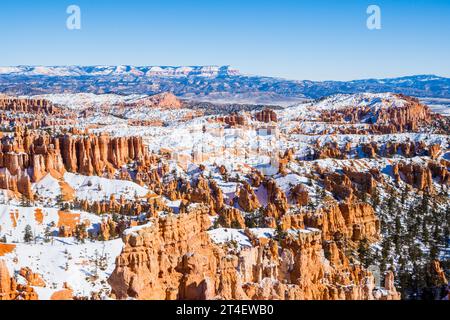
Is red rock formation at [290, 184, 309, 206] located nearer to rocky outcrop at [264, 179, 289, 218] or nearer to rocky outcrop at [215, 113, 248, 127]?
rocky outcrop at [264, 179, 289, 218]

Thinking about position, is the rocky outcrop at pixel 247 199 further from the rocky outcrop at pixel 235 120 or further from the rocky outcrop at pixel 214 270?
the rocky outcrop at pixel 235 120

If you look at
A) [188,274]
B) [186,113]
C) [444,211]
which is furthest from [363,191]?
[186,113]

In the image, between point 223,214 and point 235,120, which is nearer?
point 223,214

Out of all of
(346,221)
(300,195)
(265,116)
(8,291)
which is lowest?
(346,221)

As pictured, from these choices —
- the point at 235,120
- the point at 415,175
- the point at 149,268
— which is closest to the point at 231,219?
the point at 149,268

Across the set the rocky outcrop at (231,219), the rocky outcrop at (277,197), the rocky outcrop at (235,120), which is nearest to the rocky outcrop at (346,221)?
the rocky outcrop at (277,197)

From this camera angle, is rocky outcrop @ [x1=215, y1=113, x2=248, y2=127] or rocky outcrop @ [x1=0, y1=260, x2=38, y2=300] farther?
rocky outcrop @ [x1=215, y1=113, x2=248, y2=127]

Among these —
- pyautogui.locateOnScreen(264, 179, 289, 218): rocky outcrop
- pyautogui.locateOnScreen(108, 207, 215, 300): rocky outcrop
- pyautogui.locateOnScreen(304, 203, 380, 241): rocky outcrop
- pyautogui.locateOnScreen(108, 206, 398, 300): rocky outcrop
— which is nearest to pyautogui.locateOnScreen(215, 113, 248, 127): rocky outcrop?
pyautogui.locateOnScreen(264, 179, 289, 218): rocky outcrop

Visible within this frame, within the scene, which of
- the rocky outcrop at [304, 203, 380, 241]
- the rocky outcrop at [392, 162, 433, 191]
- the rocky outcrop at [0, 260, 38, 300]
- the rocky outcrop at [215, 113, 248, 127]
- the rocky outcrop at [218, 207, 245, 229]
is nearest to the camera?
the rocky outcrop at [0, 260, 38, 300]

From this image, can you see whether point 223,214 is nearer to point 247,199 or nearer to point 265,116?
point 247,199
